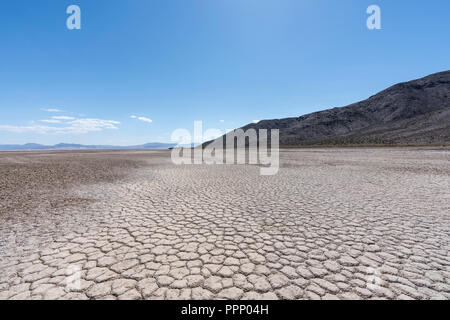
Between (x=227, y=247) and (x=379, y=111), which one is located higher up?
(x=379, y=111)

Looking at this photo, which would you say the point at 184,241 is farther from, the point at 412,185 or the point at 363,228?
the point at 412,185

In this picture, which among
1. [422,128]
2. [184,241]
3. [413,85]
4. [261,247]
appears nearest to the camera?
[261,247]

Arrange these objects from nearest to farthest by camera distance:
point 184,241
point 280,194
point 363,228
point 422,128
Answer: point 184,241, point 363,228, point 280,194, point 422,128

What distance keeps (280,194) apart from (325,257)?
4.07m

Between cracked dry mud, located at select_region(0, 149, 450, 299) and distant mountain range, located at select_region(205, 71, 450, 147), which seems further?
distant mountain range, located at select_region(205, 71, 450, 147)

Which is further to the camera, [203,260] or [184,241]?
[184,241]

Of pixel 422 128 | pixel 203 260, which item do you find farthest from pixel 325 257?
pixel 422 128

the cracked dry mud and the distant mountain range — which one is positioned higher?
the distant mountain range

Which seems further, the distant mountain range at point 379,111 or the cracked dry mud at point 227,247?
the distant mountain range at point 379,111

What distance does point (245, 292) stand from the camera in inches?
94.3

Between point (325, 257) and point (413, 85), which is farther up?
point (413, 85)

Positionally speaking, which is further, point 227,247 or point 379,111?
point 379,111

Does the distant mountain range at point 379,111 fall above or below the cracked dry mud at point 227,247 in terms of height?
above
